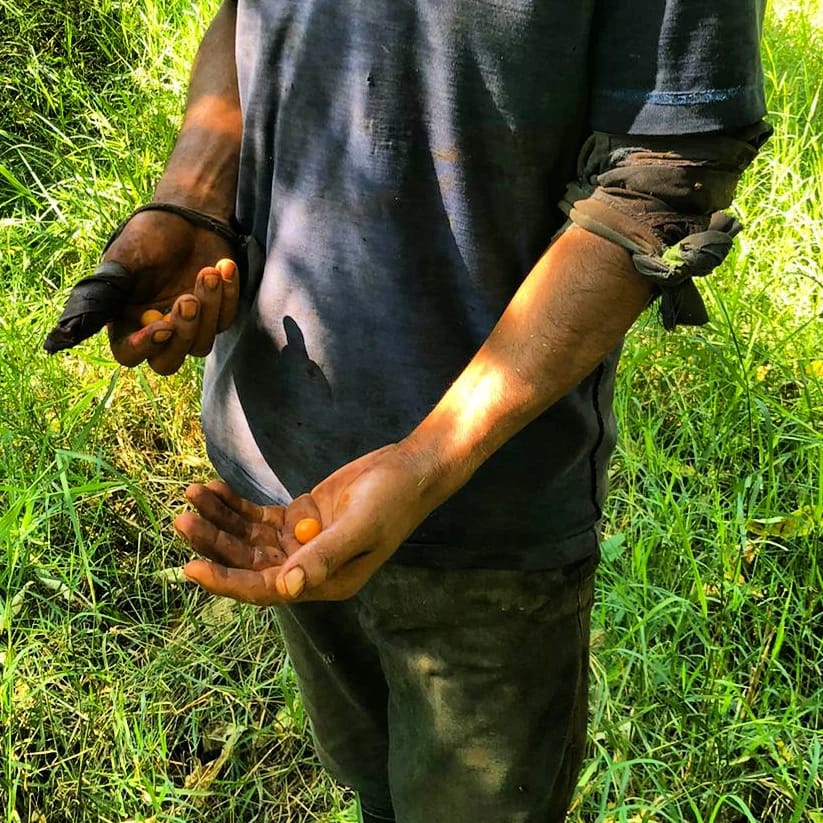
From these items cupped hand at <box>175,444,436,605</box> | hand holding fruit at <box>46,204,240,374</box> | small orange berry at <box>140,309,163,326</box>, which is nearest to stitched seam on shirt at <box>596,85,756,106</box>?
cupped hand at <box>175,444,436,605</box>

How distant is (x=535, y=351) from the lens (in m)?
0.90

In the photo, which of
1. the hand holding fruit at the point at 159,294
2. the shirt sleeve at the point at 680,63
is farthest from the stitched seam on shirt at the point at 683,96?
the hand holding fruit at the point at 159,294

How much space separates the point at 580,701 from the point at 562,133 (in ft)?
2.26

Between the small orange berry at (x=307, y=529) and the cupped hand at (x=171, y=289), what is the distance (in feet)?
0.91

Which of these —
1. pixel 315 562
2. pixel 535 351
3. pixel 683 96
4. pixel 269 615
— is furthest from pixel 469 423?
pixel 269 615

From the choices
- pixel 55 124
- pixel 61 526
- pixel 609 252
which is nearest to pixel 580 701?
pixel 609 252

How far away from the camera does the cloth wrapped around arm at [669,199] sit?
841 mm

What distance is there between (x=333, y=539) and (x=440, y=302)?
285 millimetres

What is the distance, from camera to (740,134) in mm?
847

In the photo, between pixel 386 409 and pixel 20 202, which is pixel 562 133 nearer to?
pixel 386 409

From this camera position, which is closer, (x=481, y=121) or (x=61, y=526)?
(x=481, y=121)

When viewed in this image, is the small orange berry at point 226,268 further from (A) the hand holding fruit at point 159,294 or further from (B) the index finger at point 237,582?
(B) the index finger at point 237,582

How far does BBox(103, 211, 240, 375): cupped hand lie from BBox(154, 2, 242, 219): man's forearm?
0.05m

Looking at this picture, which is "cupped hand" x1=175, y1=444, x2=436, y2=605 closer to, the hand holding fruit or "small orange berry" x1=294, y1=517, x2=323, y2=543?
"small orange berry" x1=294, y1=517, x2=323, y2=543
